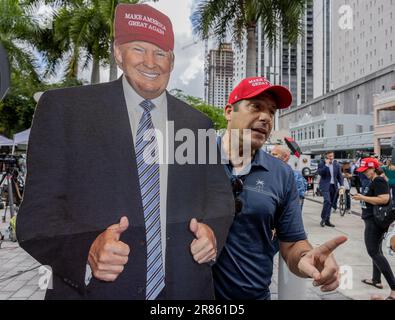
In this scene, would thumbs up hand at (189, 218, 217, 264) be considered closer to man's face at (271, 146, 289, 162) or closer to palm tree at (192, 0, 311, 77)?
palm tree at (192, 0, 311, 77)

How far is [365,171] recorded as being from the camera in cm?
445

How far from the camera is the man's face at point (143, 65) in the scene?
142 centimetres

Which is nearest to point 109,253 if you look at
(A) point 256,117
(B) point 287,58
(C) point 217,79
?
(A) point 256,117

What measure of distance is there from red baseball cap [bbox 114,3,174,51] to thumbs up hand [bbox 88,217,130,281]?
0.78 m

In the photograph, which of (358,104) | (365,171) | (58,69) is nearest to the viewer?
(58,69)

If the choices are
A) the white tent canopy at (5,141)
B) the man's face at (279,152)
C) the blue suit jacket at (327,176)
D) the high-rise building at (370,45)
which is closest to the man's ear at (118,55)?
the white tent canopy at (5,141)

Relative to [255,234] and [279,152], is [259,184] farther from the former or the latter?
[279,152]

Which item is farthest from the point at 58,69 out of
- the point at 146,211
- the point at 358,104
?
the point at 358,104

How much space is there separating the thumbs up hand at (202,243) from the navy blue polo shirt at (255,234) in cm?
11

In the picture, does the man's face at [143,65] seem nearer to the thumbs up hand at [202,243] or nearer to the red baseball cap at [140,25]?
A: the red baseball cap at [140,25]

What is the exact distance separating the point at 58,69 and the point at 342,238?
69.0 inches

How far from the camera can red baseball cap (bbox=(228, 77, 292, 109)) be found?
5.17 ft

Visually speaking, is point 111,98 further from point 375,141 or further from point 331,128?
point 331,128

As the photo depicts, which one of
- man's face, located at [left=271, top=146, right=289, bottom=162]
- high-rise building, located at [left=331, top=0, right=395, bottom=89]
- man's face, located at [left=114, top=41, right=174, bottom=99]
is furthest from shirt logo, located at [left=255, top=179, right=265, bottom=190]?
high-rise building, located at [left=331, top=0, right=395, bottom=89]
